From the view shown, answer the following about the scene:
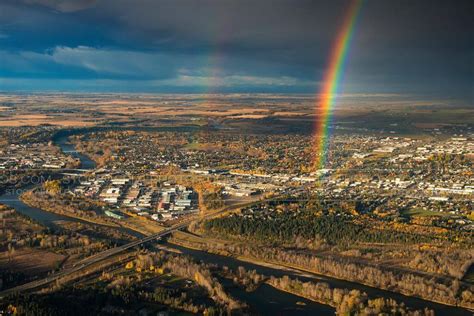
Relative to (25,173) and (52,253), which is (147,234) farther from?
(25,173)

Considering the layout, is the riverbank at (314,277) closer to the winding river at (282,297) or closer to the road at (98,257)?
the winding river at (282,297)

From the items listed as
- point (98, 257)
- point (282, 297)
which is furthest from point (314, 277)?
point (98, 257)

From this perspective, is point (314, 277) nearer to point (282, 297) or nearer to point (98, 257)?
point (282, 297)

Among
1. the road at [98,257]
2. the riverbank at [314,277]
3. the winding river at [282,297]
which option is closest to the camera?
the winding river at [282,297]

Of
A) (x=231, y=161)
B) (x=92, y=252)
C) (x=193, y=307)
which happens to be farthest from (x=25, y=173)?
(x=193, y=307)

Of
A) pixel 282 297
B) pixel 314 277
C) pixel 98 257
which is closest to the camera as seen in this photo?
pixel 282 297

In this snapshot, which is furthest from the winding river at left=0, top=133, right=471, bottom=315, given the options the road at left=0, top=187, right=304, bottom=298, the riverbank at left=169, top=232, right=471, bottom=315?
the road at left=0, top=187, right=304, bottom=298

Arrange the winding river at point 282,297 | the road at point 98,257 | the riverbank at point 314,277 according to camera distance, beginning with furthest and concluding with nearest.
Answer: the road at point 98,257, the riverbank at point 314,277, the winding river at point 282,297

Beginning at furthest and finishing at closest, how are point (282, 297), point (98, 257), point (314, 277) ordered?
point (98, 257)
point (314, 277)
point (282, 297)

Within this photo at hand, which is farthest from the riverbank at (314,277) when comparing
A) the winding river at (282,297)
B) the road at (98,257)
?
the road at (98,257)

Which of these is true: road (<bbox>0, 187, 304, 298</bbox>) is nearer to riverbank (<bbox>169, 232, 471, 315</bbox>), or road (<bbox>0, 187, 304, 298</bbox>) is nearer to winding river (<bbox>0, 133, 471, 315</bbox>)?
riverbank (<bbox>169, 232, 471, 315</bbox>)

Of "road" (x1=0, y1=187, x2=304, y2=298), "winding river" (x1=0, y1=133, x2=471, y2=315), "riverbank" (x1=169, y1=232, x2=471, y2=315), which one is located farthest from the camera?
"road" (x1=0, y1=187, x2=304, y2=298)
